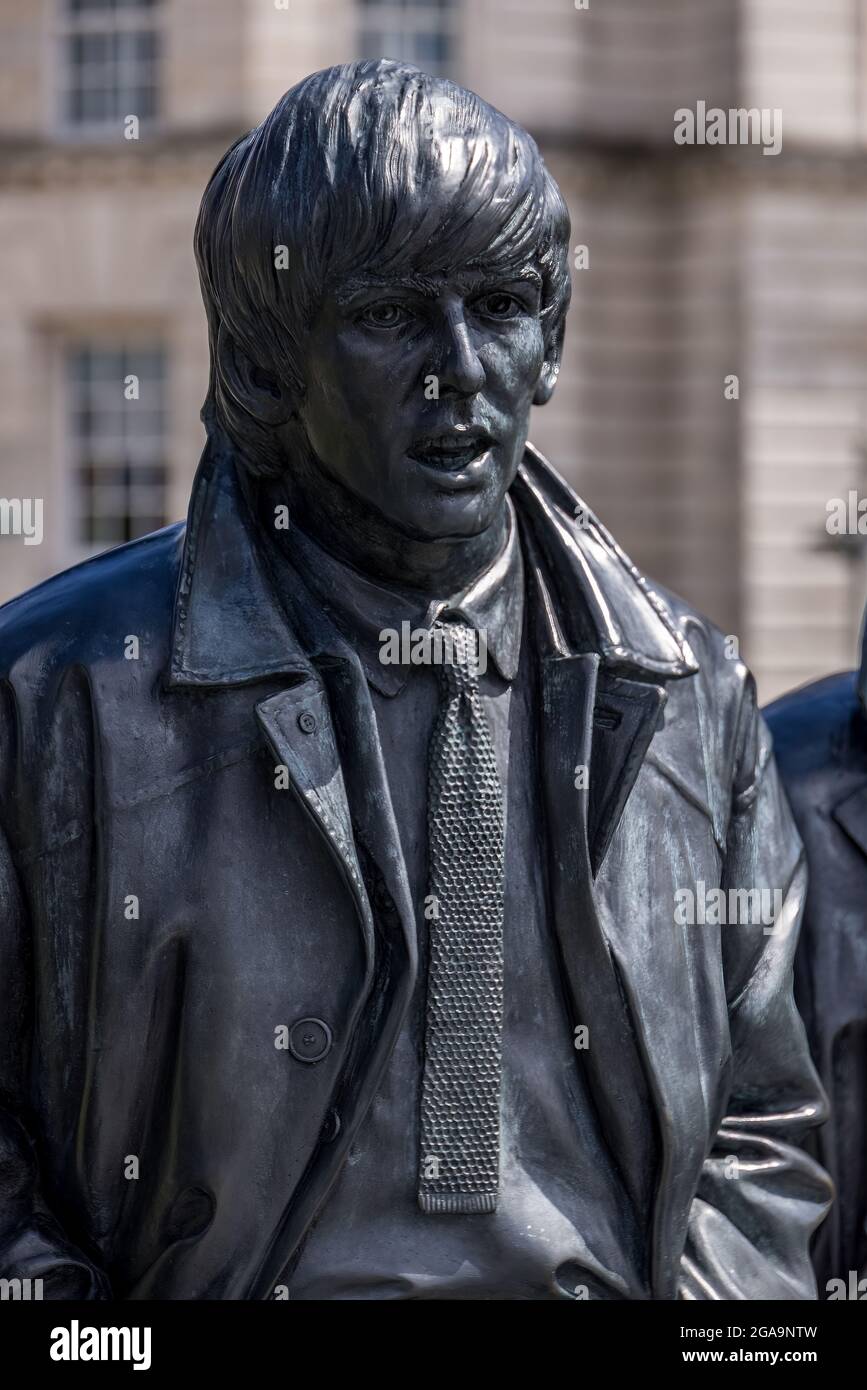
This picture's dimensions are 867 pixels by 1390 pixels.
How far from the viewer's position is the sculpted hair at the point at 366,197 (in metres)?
2.70

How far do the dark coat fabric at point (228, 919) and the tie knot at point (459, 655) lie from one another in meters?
0.10

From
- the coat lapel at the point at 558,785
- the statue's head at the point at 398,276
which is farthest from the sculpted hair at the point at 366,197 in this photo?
the coat lapel at the point at 558,785

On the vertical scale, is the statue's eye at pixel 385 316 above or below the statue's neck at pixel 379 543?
above

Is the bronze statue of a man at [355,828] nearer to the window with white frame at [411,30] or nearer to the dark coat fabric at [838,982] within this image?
the dark coat fabric at [838,982]

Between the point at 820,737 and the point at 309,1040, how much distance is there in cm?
120

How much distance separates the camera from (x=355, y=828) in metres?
2.85

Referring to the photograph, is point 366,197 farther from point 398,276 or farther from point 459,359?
point 459,359

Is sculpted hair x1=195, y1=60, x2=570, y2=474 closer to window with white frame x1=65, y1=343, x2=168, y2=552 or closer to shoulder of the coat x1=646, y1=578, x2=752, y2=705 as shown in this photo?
shoulder of the coat x1=646, y1=578, x2=752, y2=705

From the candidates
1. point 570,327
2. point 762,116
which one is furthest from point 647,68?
point 570,327


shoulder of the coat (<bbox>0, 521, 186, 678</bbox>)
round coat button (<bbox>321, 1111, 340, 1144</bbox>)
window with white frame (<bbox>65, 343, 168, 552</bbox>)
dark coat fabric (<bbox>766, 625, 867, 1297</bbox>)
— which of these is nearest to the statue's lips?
shoulder of the coat (<bbox>0, 521, 186, 678</bbox>)

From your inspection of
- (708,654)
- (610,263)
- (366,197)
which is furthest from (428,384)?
(610,263)

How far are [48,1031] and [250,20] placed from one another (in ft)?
55.9

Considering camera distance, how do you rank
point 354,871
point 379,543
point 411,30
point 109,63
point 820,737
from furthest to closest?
point 109,63, point 411,30, point 820,737, point 379,543, point 354,871
